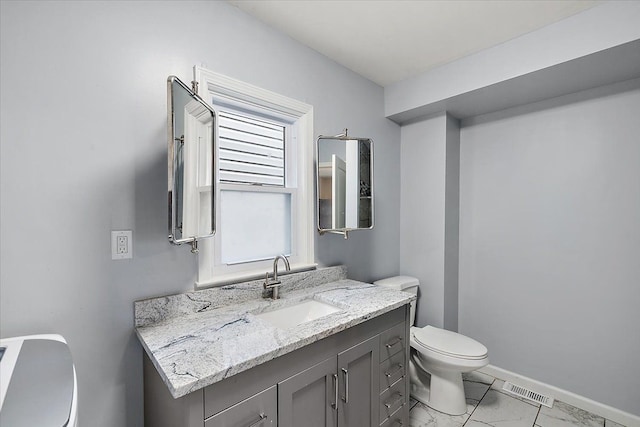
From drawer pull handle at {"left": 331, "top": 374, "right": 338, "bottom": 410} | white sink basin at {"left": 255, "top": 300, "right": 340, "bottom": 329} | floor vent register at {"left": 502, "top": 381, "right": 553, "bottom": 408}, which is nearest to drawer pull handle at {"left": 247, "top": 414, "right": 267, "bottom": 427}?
drawer pull handle at {"left": 331, "top": 374, "right": 338, "bottom": 410}

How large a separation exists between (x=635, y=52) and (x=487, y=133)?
3.27 feet

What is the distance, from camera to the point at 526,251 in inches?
92.5

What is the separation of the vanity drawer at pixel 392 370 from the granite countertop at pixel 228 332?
34cm

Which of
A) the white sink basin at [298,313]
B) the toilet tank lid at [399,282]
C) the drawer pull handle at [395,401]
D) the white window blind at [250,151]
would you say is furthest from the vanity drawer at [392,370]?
Result: the white window blind at [250,151]

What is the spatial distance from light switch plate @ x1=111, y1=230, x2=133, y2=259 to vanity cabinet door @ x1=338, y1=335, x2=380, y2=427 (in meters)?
1.06

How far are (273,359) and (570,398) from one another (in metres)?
2.39

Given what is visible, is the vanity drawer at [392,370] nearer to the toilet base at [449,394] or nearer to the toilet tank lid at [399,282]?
the toilet base at [449,394]

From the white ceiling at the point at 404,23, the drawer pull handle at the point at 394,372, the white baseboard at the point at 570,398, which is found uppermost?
the white ceiling at the point at 404,23

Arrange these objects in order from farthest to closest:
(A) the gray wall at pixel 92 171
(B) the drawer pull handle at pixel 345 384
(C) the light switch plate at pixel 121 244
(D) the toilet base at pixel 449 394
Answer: (D) the toilet base at pixel 449 394 < (B) the drawer pull handle at pixel 345 384 < (C) the light switch plate at pixel 121 244 < (A) the gray wall at pixel 92 171

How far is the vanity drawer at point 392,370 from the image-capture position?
1616mm

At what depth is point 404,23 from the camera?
180 centimetres

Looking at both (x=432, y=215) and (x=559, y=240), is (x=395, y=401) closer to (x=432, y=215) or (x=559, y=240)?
(x=432, y=215)

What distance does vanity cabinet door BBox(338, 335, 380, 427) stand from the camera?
4.46ft

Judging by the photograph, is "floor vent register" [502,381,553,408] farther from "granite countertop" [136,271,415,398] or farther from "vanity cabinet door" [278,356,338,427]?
"vanity cabinet door" [278,356,338,427]
